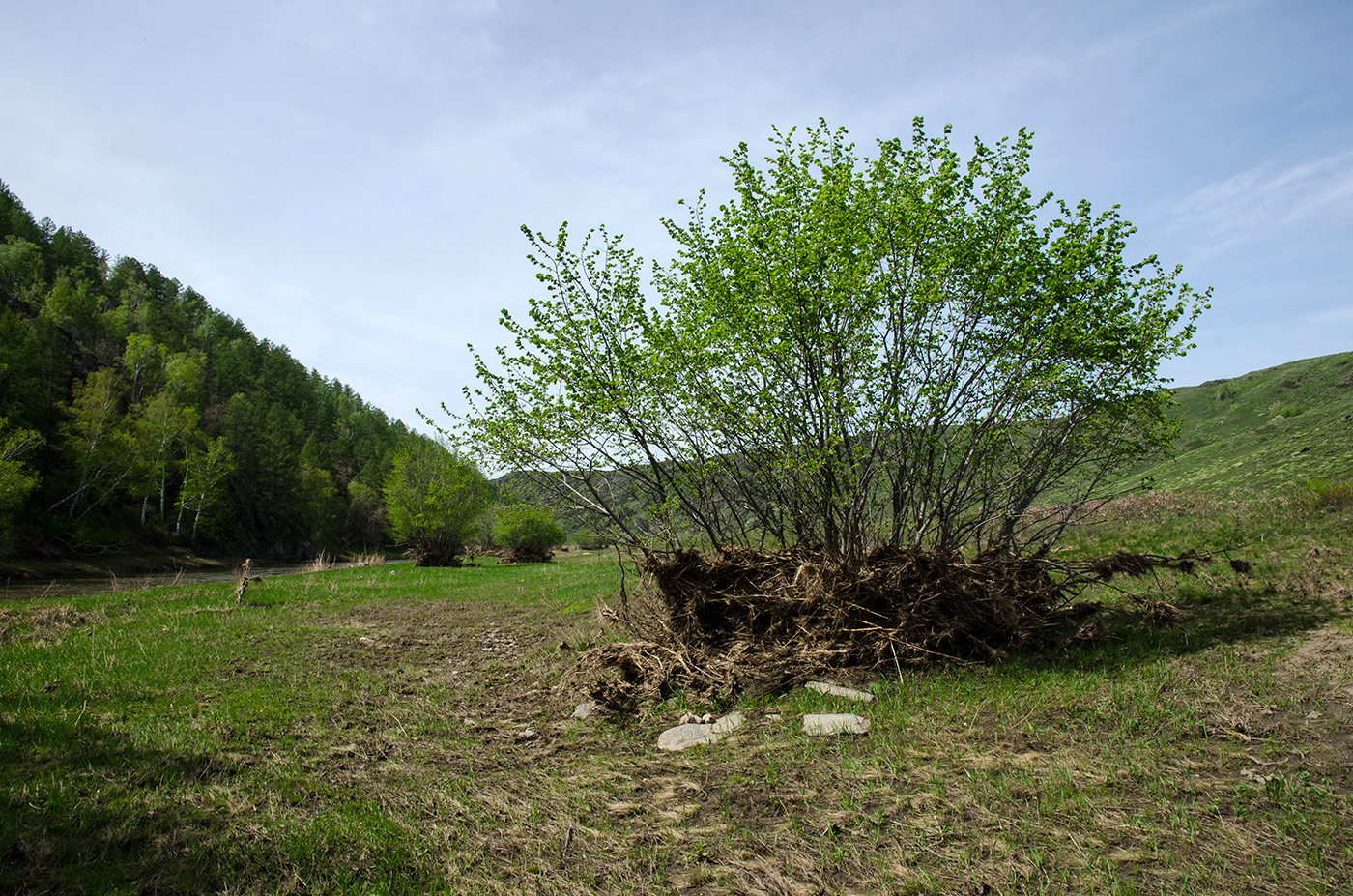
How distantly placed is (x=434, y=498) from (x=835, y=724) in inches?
1553

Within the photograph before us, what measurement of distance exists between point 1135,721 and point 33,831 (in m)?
7.21

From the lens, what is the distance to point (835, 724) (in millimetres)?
5441

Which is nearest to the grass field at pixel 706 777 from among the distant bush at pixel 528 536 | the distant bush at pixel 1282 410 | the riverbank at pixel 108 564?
the distant bush at pixel 1282 410

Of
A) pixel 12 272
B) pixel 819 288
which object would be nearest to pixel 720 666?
pixel 819 288

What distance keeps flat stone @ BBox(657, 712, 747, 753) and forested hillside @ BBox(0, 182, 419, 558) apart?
137ft

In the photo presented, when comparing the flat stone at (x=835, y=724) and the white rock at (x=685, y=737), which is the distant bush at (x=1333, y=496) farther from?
the white rock at (x=685, y=737)

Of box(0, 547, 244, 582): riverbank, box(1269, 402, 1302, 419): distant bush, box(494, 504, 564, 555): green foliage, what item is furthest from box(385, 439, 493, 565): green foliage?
box(1269, 402, 1302, 419): distant bush

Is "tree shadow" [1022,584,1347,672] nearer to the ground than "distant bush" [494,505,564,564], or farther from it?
farther from it

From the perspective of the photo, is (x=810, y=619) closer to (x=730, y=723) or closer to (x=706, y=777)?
(x=730, y=723)

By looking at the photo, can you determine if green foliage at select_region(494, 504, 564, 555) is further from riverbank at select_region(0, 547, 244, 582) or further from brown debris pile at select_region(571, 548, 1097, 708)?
brown debris pile at select_region(571, 548, 1097, 708)

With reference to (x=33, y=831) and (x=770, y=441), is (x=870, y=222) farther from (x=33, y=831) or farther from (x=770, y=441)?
(x=33, y=831)

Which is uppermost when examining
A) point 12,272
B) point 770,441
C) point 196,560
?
point 12,272

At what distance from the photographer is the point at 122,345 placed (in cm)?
7188

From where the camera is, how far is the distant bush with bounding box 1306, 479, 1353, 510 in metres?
11.6
